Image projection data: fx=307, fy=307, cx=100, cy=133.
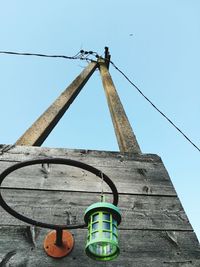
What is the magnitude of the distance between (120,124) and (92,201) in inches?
42.6

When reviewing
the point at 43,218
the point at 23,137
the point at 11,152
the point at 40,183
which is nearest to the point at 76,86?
the point at 23,137

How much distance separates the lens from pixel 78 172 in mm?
1560

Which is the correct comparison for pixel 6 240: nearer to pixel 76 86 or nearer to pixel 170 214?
pixel 170 214

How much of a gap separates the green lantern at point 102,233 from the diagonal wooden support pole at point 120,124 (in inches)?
40.5

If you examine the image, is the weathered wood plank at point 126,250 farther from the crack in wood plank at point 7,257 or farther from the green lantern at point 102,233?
the green lantern at point 102,233

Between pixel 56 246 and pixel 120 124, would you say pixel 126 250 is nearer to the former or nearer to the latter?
pixel 56 246

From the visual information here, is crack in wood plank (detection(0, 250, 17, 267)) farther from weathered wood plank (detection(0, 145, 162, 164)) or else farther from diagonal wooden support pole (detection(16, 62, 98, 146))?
diagonal wooden support pole (detection(16, 62, 98, 146))

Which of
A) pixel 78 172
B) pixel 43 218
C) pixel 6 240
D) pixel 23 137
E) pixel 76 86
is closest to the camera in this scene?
pixel 6 240

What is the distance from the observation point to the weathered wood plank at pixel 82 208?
4.24 feet

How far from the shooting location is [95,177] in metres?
1.54

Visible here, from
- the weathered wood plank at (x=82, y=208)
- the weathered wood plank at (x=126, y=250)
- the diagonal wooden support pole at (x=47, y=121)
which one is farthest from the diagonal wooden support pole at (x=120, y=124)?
the weathered wood plank at (x=126, y=250)

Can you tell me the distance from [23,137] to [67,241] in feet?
3.22

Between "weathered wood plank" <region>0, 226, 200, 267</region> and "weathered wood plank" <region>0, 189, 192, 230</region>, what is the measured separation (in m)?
0.05

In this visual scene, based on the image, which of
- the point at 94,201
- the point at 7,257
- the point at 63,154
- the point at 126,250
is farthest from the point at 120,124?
the point at 7,257
